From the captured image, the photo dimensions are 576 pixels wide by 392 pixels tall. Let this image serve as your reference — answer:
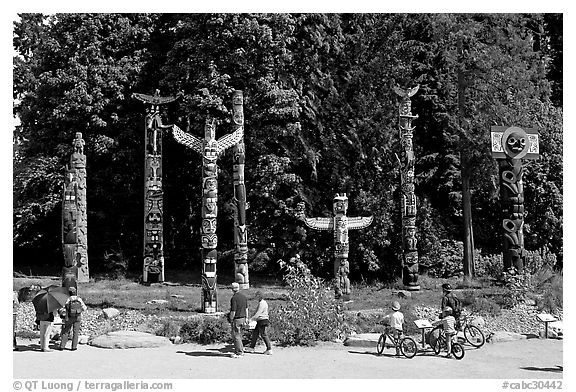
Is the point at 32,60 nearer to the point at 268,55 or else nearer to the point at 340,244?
the point at 268,55

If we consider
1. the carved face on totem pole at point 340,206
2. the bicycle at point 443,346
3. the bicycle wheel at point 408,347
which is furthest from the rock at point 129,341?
the carved face on totem pole at point 340,206

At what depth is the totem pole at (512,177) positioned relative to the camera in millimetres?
15930

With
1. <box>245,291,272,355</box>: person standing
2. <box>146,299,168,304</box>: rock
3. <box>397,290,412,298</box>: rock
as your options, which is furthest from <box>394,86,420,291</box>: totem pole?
<box>245,291,272,355</box>: person standing

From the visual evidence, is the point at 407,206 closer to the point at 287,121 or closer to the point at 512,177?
the point at 512,177

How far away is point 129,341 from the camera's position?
37.2 ft

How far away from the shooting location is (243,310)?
34.6ft

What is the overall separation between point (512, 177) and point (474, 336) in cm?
586

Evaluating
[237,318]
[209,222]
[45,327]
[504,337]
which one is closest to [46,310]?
[45,327]

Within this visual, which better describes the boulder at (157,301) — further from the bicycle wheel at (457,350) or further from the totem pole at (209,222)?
the bicycle wheel at (457,350)

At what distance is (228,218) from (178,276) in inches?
103

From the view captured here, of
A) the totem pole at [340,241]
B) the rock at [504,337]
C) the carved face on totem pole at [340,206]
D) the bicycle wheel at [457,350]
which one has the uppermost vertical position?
the carved face on totem pole at [340,206]

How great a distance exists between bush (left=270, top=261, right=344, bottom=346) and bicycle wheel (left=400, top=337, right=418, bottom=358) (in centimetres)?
174

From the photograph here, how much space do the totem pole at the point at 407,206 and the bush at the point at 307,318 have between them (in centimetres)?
590

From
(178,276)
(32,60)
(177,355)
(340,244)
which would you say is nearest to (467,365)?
(177,355)
